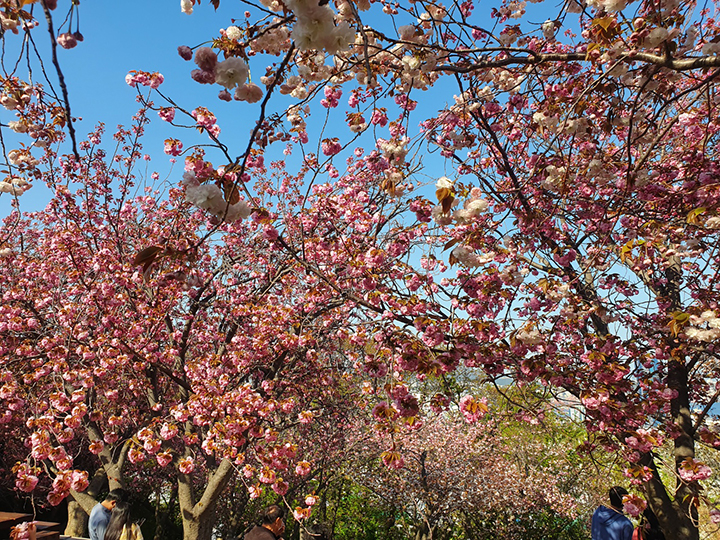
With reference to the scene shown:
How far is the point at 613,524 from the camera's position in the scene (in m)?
3.69

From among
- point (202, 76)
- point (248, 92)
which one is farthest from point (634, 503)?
point (202, 76)

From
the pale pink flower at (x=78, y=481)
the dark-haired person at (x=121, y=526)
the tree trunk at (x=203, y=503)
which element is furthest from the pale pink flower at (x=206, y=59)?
the tree trunk at (x=203, y=503)


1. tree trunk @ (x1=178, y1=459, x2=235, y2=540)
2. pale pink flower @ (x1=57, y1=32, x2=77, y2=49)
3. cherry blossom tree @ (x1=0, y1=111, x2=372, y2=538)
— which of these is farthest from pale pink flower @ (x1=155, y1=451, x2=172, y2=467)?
pale pink flower @ (x1=57, y1=32, x2=77, y2=49)

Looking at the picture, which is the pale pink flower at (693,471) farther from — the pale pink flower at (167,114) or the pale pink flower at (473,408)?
the pale pink flower at (167,114)

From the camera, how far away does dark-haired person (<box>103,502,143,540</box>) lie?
4152 mm

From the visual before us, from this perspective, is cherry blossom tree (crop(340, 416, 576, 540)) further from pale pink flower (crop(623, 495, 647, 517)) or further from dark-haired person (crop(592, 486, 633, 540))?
pale pink flower (crop(623, 495, 647, 517))

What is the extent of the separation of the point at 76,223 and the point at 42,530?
3669mm

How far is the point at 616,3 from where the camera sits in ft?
6.39

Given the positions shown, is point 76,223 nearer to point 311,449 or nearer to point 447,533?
point 311,449

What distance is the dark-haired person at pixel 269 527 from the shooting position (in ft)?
11.1

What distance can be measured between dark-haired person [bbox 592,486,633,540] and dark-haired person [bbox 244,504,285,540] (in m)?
2.86

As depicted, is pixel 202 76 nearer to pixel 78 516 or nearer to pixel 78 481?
pixel 78 481

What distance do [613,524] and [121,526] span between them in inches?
183

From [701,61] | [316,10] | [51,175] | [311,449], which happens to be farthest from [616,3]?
[311,449]
